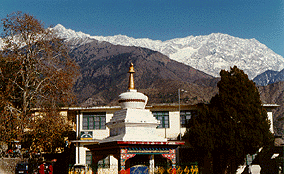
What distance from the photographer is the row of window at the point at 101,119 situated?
4372 cm

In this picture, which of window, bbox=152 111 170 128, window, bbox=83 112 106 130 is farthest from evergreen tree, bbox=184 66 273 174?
window, bbox=83 112 106 130

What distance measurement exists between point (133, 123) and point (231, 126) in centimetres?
1731

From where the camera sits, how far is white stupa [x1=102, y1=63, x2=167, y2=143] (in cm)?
2302

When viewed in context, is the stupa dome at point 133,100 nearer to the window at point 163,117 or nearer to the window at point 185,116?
the window at point 163,117

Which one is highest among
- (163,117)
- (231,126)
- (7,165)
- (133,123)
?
(163,117)

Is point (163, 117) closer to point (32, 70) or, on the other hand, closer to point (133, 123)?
point (32, 70)

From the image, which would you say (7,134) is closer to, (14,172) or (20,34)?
(14,172)

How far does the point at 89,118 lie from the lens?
43.8 m

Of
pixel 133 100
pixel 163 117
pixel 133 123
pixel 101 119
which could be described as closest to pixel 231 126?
pixel 163 117

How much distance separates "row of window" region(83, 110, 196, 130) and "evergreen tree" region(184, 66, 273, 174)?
351 cm

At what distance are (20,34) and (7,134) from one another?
9596mm

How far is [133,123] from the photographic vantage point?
2309cm

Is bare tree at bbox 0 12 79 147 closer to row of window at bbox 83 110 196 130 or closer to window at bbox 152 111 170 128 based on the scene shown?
row of window at bbox 83 110 196 130

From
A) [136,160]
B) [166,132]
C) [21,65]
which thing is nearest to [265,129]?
[166,132]
